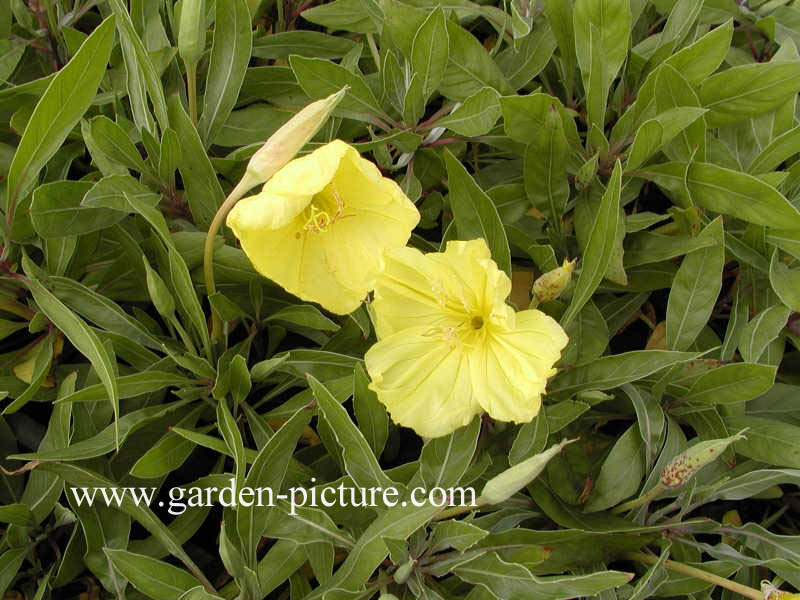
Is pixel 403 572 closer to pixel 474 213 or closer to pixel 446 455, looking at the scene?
pixel 446 455

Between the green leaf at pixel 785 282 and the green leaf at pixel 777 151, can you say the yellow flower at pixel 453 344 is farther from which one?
the green leaf at pixel 777 151

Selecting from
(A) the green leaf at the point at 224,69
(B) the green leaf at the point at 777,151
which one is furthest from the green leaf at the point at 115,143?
(B) the green leaf at the point at 777,151

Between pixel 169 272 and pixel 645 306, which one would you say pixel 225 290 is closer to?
pixel 169 272

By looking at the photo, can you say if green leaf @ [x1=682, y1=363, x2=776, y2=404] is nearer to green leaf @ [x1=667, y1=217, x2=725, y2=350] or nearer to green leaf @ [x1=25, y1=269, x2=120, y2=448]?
green leaf @ [x1=667, y1=217, x2=725, y2=350]

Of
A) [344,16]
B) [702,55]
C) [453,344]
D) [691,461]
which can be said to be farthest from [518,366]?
[344,16]

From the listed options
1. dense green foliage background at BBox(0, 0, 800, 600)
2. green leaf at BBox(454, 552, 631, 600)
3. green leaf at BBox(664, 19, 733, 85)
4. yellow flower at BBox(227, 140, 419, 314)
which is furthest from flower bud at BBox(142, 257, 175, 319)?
green leaf at BBox(664, 19, 733, 85)

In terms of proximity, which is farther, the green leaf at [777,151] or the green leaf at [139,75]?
the green leaf at [777,151]
